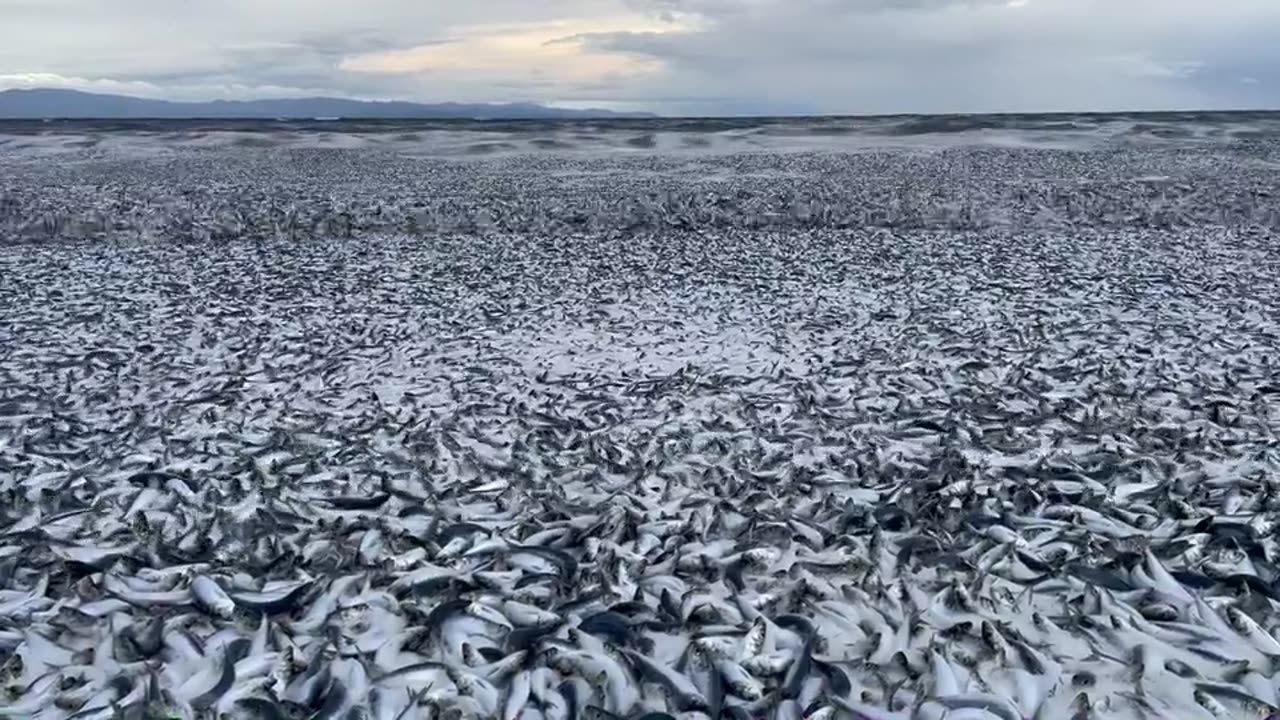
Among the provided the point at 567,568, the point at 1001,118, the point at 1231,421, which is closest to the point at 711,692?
the point at 567,568

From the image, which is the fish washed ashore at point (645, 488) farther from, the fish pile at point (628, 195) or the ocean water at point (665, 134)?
the ocean water at point (665, 134)

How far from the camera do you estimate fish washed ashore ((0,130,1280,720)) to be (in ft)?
18.1

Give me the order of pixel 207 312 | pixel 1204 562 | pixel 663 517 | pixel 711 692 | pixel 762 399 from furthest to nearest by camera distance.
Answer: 1. pixel 207 312
2. pixel 762 399
3. pixel 663 517
4. pixel 1204 562
5. pixel 711 692

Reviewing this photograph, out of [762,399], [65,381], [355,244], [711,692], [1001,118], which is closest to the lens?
[711,692]

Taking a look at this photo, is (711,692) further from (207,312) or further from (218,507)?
(207,312)

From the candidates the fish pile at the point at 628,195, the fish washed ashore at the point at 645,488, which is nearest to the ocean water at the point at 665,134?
the fish pile at the point at 628,195

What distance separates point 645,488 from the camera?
26.6 ft

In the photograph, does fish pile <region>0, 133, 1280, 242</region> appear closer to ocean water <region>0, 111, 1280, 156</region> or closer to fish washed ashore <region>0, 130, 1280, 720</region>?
fish washed ashore <region>0, 130, 1280, 720</region>

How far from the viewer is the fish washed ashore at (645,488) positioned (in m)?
5.52

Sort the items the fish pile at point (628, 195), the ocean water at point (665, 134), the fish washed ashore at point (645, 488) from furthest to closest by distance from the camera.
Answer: the ocean water at point (665, 134) < the fish pile at point (628, 195) < the fish washed ashore at point (645, 488)

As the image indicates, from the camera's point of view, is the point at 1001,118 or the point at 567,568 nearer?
the point at 567,568

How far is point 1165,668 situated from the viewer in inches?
216

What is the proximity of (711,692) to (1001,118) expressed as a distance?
68.9m

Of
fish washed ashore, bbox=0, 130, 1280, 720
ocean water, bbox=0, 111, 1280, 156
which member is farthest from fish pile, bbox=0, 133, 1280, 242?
ocean water, bbox=0, 111, 1280, 156
